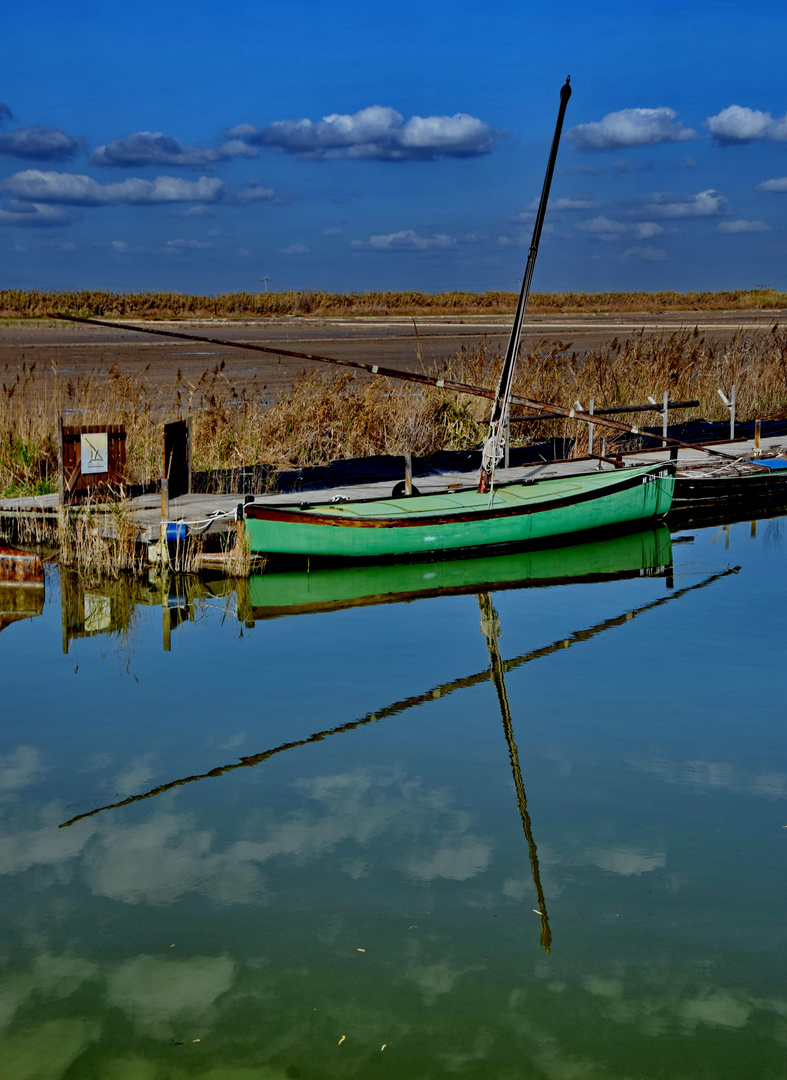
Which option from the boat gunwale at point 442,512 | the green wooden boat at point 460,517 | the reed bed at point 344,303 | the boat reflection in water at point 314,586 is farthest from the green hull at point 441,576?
the reed bed at point 344,303

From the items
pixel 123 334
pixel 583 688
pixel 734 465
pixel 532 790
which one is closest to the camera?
pixel 532 790

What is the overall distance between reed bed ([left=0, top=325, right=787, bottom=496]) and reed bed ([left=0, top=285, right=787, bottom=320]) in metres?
39.7

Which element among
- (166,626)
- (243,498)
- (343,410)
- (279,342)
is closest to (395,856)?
(166,626)

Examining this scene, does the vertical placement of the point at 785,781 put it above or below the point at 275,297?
below

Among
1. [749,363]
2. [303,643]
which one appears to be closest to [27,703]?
[303,643]

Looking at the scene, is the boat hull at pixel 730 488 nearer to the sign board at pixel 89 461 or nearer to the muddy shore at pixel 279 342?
the muddy shore at pixel 279 342

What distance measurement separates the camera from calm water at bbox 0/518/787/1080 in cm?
500

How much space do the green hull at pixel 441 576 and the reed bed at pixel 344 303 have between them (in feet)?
155

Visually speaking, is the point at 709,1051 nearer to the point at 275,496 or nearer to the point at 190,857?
the point at 190,857

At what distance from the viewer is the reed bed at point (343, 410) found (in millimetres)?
17391

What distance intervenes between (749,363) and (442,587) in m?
A: 16.2

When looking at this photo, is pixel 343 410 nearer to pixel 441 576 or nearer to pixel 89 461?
pixel 89 461

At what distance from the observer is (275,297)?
281 feet

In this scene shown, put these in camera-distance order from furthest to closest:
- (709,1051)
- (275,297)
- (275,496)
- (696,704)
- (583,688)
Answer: (275,297)
(275,496)
(583,688)
(696,704)
(709,1051)
